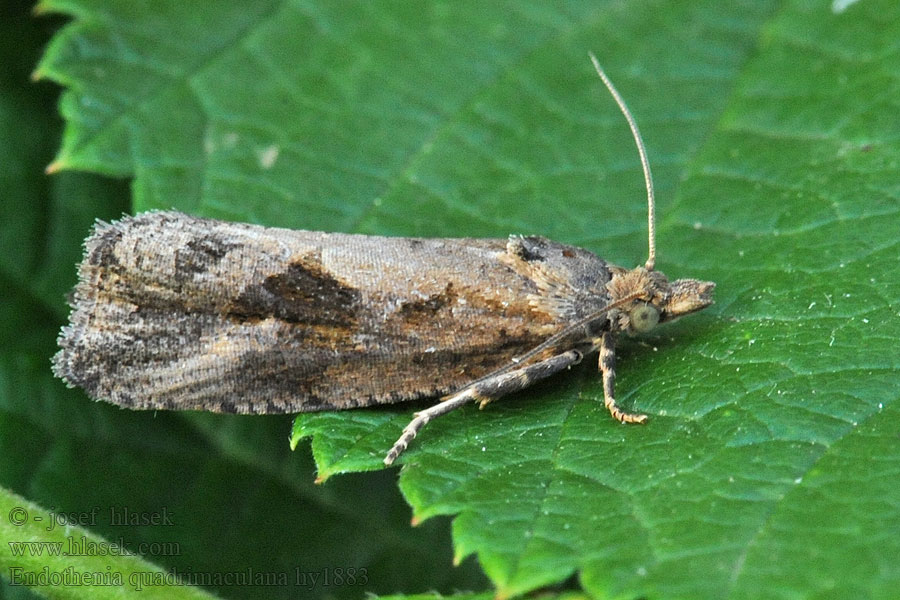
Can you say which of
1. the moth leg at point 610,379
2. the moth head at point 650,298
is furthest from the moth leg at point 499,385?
the moth head at point 650,298

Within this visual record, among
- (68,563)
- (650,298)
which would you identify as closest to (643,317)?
(650,298)

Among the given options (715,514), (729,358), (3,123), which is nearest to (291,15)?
(3,123)

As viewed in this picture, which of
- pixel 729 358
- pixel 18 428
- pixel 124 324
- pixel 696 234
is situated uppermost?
pixel 696 234

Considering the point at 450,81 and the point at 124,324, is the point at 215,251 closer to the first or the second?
the point at 124,324


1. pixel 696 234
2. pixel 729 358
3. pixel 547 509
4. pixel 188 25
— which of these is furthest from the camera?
pixel 188 25

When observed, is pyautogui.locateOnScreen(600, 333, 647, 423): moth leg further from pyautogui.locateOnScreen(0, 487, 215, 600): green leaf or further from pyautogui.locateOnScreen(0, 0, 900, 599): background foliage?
pyautogui.locateOnScreen(0, 487, 215, 600): green leaf

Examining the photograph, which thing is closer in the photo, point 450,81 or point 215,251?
point 215,251
